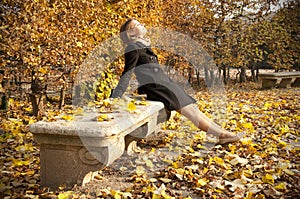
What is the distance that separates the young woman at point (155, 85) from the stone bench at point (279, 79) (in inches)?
274

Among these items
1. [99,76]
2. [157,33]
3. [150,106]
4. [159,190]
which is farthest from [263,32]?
[159,190]

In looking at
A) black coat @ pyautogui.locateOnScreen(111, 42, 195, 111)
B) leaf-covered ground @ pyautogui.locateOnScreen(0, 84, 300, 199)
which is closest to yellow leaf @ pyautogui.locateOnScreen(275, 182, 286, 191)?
leaf-covered ground @ pyautogui.locateOnScreen(0, 84, 300, 199)

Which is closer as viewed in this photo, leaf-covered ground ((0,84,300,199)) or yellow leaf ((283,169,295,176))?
leaf-covered ground ((0,84,300,199))

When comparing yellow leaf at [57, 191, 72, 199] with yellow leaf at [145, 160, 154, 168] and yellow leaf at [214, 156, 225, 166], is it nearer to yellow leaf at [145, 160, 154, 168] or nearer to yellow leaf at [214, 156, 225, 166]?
yellow leaf at [145, 160, 154, 168]

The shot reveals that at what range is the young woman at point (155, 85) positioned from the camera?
3.54m

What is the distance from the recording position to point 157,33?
7.95 meters

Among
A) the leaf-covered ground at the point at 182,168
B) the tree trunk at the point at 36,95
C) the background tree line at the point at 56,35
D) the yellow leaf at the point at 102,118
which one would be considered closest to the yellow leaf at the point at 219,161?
the leaf-covered ground at the point at 182,168

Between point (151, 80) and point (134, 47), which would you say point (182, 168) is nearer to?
point (151, 80)

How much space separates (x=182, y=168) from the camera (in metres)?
3.02

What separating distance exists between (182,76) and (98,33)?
6213 millimetres

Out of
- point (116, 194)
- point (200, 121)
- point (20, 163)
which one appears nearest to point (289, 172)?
point (200, 121)

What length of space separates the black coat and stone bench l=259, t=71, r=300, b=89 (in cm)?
710

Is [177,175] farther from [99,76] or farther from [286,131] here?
[99,76]

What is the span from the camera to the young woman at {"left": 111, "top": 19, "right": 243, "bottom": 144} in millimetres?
3535
